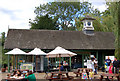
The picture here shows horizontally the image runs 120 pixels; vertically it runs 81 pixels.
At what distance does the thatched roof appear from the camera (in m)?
19.6

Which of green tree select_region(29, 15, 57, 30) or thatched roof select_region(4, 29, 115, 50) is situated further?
green tree select_region(29, 15, 57, 30)

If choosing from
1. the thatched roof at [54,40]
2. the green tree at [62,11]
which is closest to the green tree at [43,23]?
the green tree at [62,11]

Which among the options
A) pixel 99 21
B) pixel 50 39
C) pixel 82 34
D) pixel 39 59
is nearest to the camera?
pixel 39 59

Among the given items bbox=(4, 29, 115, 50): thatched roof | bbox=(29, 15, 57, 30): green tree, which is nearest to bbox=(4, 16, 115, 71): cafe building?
bbox=(4, 29, 115, 50): thatched roof

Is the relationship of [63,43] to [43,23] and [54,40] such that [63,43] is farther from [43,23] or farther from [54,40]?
[43,23]

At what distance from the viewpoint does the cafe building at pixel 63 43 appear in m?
19.5

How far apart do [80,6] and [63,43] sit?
20196 millimetres

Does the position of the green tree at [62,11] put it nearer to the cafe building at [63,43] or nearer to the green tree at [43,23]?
the green tree at [43,23]

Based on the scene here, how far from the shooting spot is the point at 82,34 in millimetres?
23328

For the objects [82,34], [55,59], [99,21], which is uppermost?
[99,21]

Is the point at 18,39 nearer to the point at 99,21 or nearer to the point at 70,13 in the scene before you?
the point at 99,21

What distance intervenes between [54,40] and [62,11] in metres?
17.5

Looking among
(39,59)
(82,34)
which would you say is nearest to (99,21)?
(82,34)

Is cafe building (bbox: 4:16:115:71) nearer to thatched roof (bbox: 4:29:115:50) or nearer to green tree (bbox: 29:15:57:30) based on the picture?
thatched roof (bbox: 4:29:115:50)
